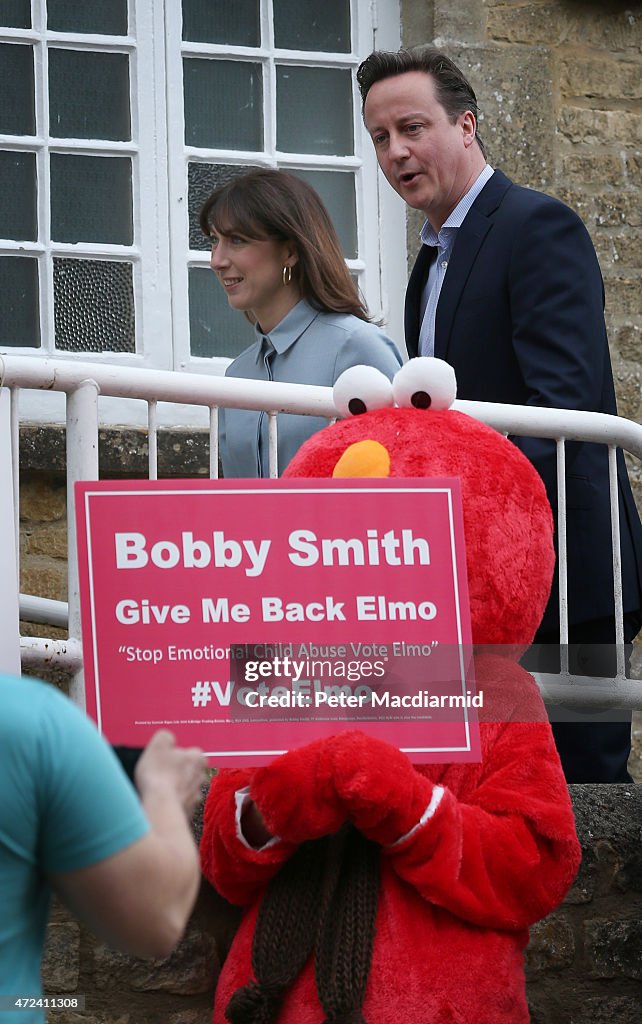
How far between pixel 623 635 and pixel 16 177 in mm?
2853

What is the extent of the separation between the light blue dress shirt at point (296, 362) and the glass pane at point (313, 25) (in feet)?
7.06

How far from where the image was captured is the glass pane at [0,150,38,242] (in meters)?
5.32

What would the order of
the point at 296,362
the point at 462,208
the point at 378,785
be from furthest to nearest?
the point at 462,208, the point at 296,362, the point at 378,785

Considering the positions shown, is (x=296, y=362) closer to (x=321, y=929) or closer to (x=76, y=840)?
(x=321, y=929)

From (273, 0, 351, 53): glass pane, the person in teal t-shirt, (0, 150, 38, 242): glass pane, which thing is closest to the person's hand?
the person in teal t-shirt

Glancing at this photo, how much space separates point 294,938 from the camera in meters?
2.47

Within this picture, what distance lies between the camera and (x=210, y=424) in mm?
3283

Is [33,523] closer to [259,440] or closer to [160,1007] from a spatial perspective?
[259,440]

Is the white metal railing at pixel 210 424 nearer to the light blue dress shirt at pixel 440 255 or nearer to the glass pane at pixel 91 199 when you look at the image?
the light blue dress shirt at pixel 440 255

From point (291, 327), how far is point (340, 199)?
6.61ft

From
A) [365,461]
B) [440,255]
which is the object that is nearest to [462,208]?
[440,255]

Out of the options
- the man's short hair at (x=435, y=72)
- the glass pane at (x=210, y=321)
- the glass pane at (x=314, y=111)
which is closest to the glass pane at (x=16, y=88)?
the glass pane at (x=210, y=321)

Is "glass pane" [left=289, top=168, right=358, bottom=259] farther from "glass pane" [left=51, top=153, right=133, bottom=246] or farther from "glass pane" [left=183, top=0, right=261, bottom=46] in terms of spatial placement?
"glass pane" [left=51, top=153, right=133, bottom=246]

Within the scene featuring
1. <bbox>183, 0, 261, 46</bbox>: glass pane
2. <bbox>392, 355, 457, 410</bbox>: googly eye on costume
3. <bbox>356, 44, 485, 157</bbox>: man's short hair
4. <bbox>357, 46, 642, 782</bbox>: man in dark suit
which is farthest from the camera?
<bbox>183, 0, 261, 46</bbox>: glass pane
